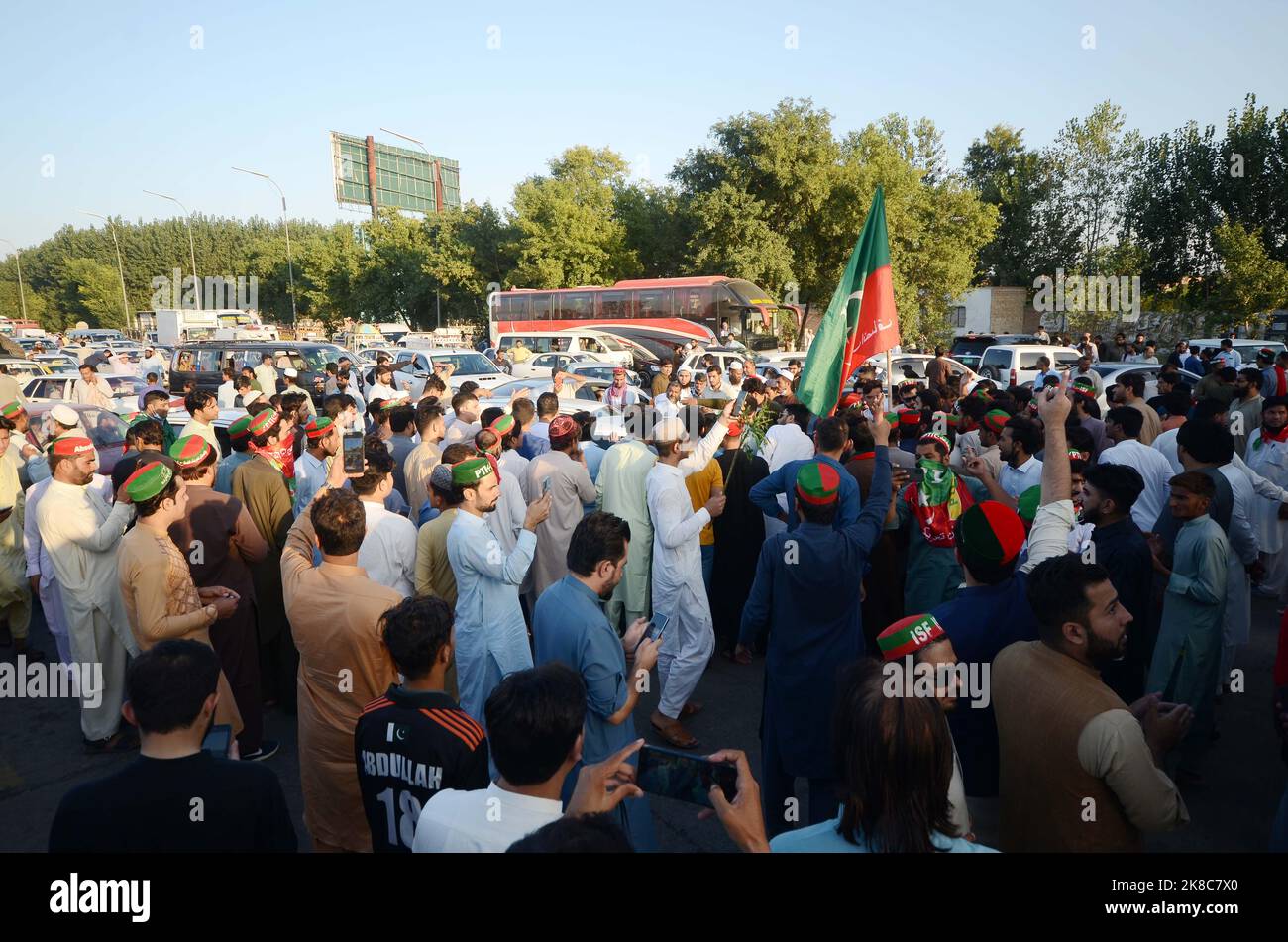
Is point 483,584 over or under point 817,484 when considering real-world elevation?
under

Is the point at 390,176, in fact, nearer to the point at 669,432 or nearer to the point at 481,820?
the point at 669,432

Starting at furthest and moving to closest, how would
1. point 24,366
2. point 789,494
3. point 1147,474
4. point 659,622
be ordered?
point 24,366 < point 1147,474 < point 659,622 < point 789,494

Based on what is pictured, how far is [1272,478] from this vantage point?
742 cm

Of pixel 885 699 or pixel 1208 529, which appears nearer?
pixel 885 699

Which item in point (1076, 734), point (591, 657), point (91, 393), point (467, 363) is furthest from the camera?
point (467, 363)

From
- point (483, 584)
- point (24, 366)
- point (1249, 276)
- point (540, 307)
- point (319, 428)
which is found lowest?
point (483, 584)

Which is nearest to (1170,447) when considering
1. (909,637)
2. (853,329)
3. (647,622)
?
(853,329)

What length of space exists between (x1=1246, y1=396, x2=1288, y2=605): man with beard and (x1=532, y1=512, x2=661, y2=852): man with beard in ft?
21.8

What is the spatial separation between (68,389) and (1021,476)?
15826mm

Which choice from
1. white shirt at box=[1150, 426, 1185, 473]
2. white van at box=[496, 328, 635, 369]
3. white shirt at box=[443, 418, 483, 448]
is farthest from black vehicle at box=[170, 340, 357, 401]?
white shirt at box=[1150, 426, 1185, 473]

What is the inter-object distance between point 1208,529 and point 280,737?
5.71 m
